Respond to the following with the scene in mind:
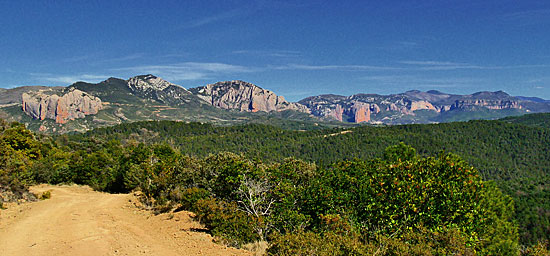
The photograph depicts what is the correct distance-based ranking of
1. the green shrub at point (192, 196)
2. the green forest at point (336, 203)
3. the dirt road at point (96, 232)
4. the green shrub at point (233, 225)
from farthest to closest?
1. the green shrub at point (192, 196)
2. the green shrub at point (233, 225)
3. the dirt road at point (96, 232)
4. the green forest at point (336, 203)

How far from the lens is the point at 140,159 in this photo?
50594 mm

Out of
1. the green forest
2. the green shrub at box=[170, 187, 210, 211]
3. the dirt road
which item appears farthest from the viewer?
the green shrub at box=[170, 187, 210, 211]

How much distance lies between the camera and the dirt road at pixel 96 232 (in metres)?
17.7

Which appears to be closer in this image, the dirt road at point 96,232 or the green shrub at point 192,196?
the dirt road at point 96,232

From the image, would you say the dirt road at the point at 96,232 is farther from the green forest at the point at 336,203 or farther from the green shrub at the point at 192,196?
the green forest at the point at 336,203

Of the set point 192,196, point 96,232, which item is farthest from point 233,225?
point 192,196

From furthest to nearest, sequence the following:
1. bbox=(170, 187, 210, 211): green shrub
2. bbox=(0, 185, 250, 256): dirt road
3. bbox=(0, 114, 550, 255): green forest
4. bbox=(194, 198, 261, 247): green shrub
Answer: bbox=(170, 187, 210, 211): green shrub, bbox=(194, 198, 261, 247): green shrub, bbox=(0, 185, 250, 256): dirt road, bbox=(0, 114, 550, 255): green forest

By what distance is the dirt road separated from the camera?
17672 millimetres

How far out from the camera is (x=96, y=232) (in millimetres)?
20500

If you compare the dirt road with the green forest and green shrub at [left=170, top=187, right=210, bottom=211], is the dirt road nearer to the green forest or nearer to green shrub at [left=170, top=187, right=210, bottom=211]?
green shrub at [left=170, top=187, right=210, bottom=211]

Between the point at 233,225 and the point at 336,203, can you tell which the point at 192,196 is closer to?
the point at 233,225

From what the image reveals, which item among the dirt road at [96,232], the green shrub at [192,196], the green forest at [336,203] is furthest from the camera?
the green shrub at [192,196]

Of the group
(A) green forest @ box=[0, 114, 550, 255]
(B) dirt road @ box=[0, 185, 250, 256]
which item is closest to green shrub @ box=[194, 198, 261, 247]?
(A) green forest @ box=[0, 114, 550, 255]

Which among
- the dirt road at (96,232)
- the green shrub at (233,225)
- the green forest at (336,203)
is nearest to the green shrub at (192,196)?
the green forest at (336,203)
